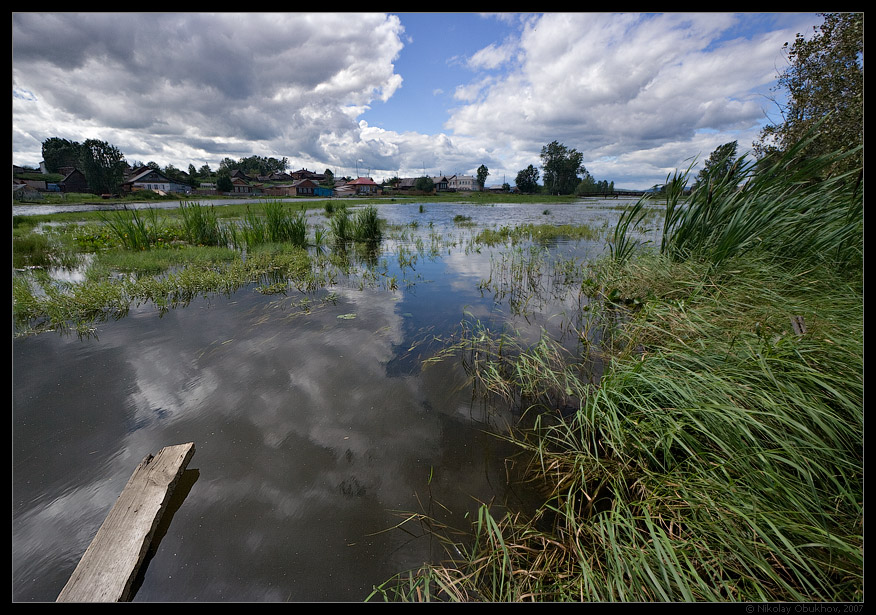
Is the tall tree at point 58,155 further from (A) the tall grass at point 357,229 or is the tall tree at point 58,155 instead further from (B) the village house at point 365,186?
(A) the tall grass at point 357,229

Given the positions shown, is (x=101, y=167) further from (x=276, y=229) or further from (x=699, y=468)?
(x=699, y=468)

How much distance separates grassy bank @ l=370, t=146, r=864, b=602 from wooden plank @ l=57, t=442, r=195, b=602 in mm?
1289

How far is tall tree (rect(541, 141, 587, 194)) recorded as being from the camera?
270ft

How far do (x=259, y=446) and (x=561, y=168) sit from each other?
313 feet

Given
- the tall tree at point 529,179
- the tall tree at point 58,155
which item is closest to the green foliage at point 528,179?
the tall tree at point 529,179

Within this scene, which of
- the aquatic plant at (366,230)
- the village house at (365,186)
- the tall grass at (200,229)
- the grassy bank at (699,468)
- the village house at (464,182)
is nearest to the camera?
the grassy bank at (699,468)

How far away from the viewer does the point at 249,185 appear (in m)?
76.9

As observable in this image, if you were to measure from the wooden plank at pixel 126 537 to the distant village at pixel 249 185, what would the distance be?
58509mm

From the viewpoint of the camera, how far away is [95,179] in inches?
2009

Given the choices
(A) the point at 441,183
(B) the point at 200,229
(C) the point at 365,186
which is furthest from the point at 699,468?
(A) the point at 441,183

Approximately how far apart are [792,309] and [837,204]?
2773 millimetres

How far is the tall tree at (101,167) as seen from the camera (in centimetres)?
4997

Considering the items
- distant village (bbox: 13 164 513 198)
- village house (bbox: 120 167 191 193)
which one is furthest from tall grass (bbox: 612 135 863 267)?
village house (bbox: 120 167 191 193)

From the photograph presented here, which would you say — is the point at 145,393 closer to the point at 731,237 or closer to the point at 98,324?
the point at 98,324
